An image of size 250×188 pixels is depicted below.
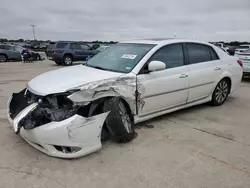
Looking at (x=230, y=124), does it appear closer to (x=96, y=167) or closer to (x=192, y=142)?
(x=192, y=142)

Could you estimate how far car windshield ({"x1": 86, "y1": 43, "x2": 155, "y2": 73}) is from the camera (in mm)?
4051

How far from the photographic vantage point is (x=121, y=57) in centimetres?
A: 433

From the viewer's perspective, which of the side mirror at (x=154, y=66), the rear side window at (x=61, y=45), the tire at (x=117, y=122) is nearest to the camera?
the tire at (x=117, y=122)

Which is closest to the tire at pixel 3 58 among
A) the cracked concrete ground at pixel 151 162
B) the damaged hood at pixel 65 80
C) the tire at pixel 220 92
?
the cracked concrete ground at pixel 151 162

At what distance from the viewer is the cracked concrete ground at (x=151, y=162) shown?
2.70 m

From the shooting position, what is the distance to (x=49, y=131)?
2977mm

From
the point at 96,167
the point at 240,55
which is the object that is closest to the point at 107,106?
→ the point at 96,167

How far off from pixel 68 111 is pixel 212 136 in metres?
2.33

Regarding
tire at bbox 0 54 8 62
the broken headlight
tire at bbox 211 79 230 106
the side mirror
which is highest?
the side mirror

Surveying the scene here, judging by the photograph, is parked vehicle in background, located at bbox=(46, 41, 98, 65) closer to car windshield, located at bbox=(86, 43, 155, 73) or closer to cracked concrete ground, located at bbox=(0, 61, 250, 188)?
car windshield, located at bbox=(86, 43, 155, 73)

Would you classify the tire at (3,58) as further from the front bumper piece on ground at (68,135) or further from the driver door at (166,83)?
the front bumper piece on ground at (68,135)

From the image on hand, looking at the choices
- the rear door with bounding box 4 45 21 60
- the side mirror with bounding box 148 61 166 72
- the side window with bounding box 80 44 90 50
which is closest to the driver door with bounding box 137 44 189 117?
the side mirror with bounding box 148 61 166 72

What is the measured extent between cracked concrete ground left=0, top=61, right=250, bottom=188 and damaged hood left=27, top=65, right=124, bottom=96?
0.85 meters

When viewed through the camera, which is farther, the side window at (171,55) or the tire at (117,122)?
the side window at (171,55)
